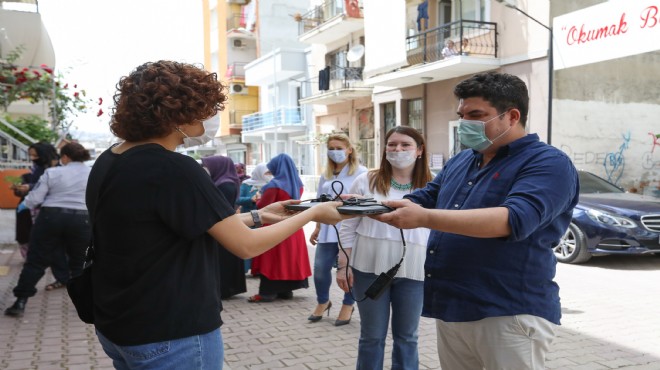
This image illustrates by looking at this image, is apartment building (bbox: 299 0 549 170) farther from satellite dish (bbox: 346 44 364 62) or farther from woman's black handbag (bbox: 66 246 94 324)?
woman's black handbag (bbox: 66 246 94 324)

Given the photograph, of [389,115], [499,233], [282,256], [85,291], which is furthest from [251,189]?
[389,115]

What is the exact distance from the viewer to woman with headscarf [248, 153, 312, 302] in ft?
22.0

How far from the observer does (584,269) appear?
28.5 feet

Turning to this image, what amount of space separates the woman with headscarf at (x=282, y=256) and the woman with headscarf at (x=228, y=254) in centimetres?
25

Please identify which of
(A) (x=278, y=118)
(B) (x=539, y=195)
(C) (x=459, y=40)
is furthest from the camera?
(A) (x=278, y=118)

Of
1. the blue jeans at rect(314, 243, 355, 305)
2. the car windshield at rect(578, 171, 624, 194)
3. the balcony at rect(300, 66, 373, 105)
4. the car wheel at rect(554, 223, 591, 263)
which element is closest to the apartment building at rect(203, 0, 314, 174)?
the balcony at rect(300, 66, 373, 105)

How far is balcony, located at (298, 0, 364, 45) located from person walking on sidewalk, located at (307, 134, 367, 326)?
1855 centimetres

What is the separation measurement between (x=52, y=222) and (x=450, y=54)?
13.4 metres

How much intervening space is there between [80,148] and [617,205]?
25.6 feet

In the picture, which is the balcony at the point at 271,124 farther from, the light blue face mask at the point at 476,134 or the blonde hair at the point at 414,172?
the light blue face mask at the point at 476,134

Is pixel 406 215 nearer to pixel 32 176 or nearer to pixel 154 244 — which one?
pixel 154 244

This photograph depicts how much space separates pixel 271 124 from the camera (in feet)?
112

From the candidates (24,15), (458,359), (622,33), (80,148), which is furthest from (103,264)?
(24,15)

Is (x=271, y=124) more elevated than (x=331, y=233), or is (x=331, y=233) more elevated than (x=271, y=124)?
(x=271, y=124)
